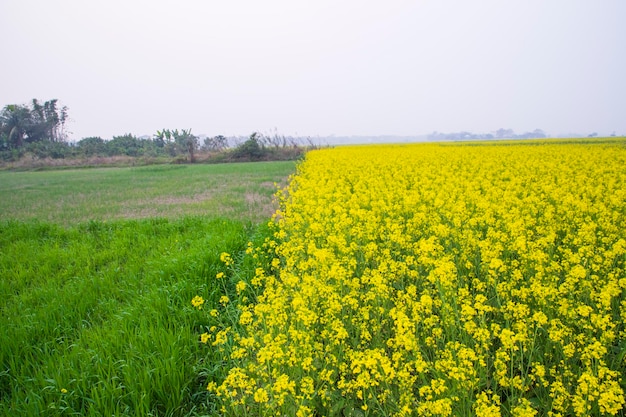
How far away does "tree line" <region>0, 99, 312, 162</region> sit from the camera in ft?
94.9

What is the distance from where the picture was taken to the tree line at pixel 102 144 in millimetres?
28938

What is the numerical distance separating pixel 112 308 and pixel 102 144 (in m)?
36.6

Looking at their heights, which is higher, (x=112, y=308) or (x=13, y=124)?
(x=13, y=124)

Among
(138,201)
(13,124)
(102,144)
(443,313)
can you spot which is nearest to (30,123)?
(13,124)

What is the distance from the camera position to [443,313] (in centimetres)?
275

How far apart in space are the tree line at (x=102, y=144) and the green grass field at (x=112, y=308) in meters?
20.9

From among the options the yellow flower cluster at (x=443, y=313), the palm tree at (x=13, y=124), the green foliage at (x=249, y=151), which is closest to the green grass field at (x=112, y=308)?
the yellow flower cluster at (x=443, y=313)

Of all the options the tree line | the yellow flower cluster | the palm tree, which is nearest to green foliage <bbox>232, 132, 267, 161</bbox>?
the tree line

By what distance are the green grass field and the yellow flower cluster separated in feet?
1.74

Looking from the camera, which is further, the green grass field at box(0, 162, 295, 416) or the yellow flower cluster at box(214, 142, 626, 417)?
the green grass field at box(0, 162, 295, 416)

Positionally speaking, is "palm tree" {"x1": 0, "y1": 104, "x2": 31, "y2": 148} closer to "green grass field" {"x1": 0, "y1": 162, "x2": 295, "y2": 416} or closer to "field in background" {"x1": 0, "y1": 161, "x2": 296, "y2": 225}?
"field in background" {"x1": 0, "y1": 161, "x2": 296, "y2": 225}

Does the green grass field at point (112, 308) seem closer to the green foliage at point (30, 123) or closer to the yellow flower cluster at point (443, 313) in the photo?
the yellow flower cluster at point (443, 313)

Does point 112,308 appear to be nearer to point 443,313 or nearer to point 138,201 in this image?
point 443,313

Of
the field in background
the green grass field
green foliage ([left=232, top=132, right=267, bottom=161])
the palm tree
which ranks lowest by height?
the green grass field
